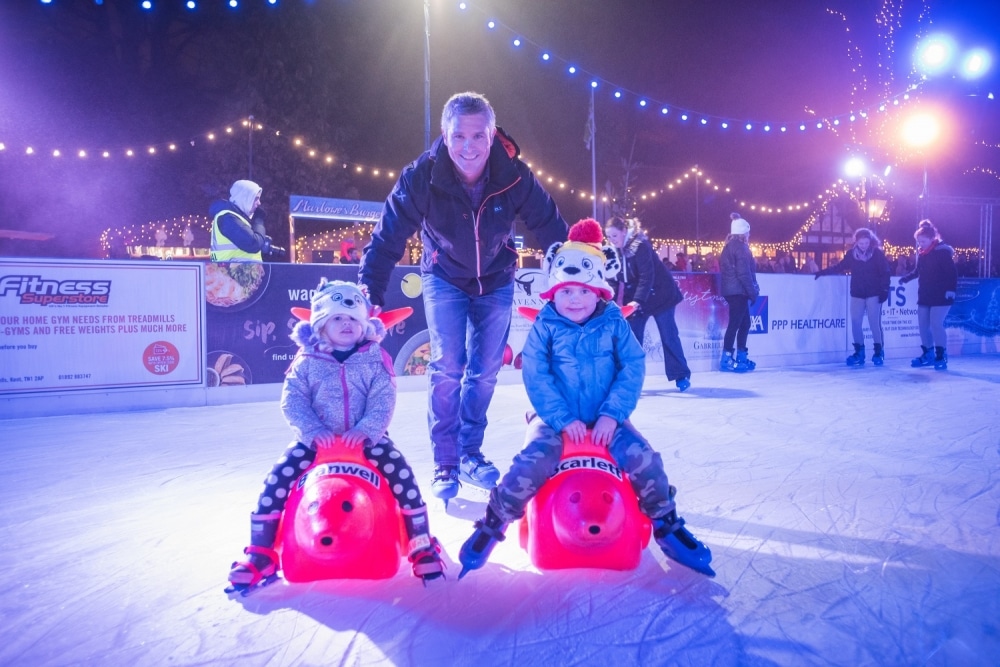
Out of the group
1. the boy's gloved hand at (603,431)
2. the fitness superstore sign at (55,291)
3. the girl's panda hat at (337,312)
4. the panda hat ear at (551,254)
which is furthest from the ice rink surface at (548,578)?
the fitness superstore sign at (55,291)

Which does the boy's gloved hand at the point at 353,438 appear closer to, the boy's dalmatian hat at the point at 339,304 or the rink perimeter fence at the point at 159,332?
the boy's dalmatian hat at the point at 339,304

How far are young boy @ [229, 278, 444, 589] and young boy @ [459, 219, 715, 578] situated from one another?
0.77ft

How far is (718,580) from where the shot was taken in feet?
5.61

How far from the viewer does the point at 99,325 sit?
4684mm

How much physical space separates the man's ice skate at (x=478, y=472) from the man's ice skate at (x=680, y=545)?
922mm

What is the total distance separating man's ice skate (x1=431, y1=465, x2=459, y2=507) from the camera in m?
2.43

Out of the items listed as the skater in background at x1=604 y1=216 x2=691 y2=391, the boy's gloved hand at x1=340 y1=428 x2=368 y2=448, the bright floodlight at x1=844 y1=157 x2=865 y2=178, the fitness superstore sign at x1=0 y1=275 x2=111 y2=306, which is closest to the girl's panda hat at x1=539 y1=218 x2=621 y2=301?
the boy's gloved hand at x1=340 y1=428 x2=368 y2=448

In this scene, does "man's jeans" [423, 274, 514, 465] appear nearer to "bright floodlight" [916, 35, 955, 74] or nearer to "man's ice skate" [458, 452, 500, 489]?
"man's ice skate" [458, 452, 500, 489]

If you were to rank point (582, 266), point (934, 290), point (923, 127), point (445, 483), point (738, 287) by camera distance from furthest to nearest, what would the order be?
point (923, 127), point (934, 290), point (738, 287), point (445, 483), point (582, 266)

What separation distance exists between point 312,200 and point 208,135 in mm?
2818

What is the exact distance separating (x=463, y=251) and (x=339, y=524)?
1277mm

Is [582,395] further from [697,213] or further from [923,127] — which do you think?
[697,213]

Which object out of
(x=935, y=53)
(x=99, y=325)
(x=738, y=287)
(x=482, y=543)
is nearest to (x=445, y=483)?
(x=482, y=543)

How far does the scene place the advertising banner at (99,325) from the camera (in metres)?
4.45
